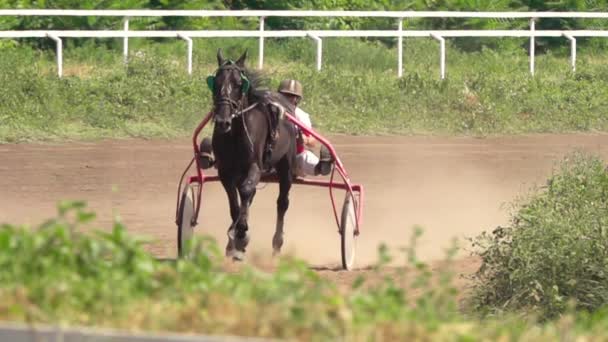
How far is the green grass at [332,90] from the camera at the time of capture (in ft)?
56.5

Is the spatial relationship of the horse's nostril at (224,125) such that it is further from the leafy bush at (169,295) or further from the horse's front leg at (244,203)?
the leafy bush at (169,295)

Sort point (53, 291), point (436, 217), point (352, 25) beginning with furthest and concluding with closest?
point (352, 25), point (436, 217), point (53, 291)

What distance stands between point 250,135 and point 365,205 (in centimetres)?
364

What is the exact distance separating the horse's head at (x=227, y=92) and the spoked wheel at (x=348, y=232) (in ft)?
4.38

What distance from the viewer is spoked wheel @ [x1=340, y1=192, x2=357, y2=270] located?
11.3 meters

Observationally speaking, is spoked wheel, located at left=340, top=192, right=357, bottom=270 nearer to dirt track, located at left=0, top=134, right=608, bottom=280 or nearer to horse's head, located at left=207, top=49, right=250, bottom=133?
dirt track, located at left=0, top=134, right=608, bottom=280

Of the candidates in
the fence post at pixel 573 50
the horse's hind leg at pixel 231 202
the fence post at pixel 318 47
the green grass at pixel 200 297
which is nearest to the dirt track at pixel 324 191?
the horse's hind leg at pixel 231 202

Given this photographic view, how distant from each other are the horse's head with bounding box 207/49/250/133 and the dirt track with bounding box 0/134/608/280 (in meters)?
1.23

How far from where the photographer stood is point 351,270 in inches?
444

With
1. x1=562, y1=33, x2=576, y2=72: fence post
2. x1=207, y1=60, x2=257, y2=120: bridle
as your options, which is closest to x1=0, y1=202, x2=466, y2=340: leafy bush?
x1=207, y1=60, x2=257, y2=120: bridle

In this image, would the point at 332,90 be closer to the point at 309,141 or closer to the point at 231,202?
the point at 309,141

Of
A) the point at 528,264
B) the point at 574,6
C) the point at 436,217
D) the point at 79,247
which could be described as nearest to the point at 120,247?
the point at 79,247

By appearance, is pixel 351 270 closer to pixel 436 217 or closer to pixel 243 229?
pixel 243 229

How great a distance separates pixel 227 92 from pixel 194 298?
210 inches
